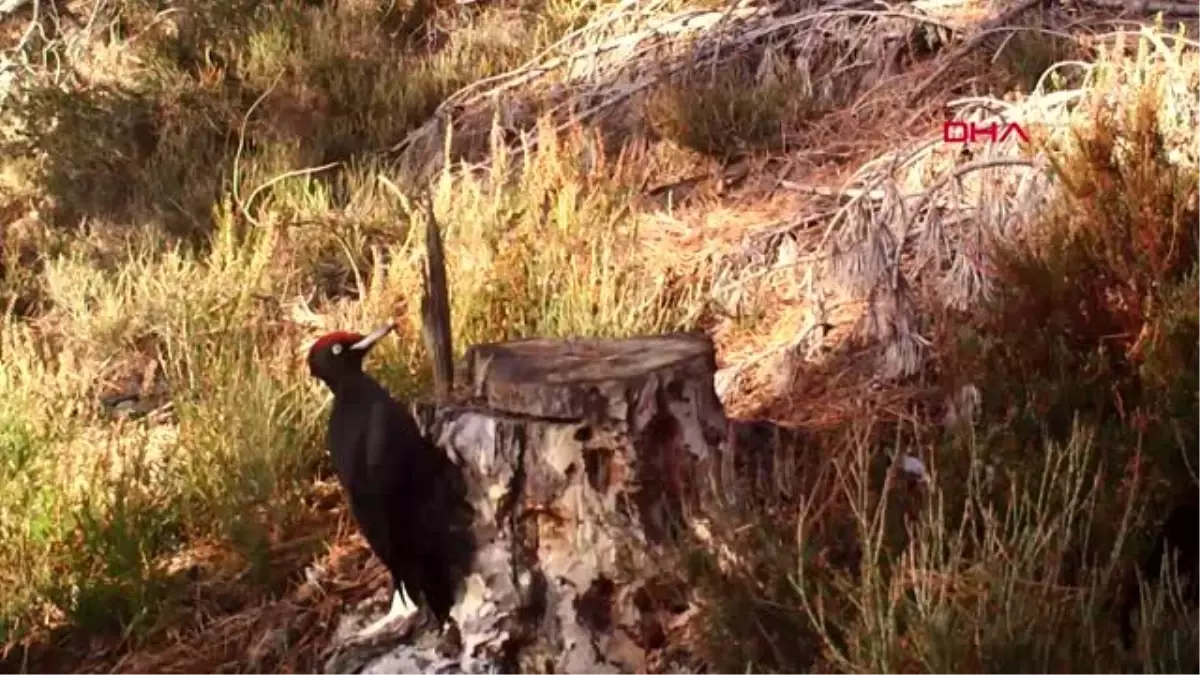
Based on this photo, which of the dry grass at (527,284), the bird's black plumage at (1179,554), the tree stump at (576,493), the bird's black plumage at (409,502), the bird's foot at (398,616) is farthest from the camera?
the bird's foot at (398,616)

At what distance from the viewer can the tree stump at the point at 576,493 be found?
10.3 feet

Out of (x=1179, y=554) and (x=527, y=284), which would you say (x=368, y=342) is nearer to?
(x=527, y=284)

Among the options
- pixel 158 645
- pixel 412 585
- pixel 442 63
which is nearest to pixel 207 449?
pixel 158 645

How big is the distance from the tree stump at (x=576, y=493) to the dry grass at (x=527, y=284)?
0.67ft

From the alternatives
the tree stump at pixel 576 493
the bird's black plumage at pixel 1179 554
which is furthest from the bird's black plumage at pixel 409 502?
the bird's black plumage at pixel 1179 554

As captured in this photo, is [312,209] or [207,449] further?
[312,209]

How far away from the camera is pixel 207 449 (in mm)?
4359

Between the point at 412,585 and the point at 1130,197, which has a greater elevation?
the point at 1130,197

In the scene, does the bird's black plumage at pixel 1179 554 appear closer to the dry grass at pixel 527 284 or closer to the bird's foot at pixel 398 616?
the dry grass at pixel 527 284

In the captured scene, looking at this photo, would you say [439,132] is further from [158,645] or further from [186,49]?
[158,645]

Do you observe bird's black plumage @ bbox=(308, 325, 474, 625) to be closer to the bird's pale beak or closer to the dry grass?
the bird's pale beak

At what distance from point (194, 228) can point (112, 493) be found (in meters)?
3.05

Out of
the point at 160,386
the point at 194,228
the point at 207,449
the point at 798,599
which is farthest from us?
the point at 194,228

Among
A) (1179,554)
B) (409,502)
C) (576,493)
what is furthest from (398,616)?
(1179,554)
